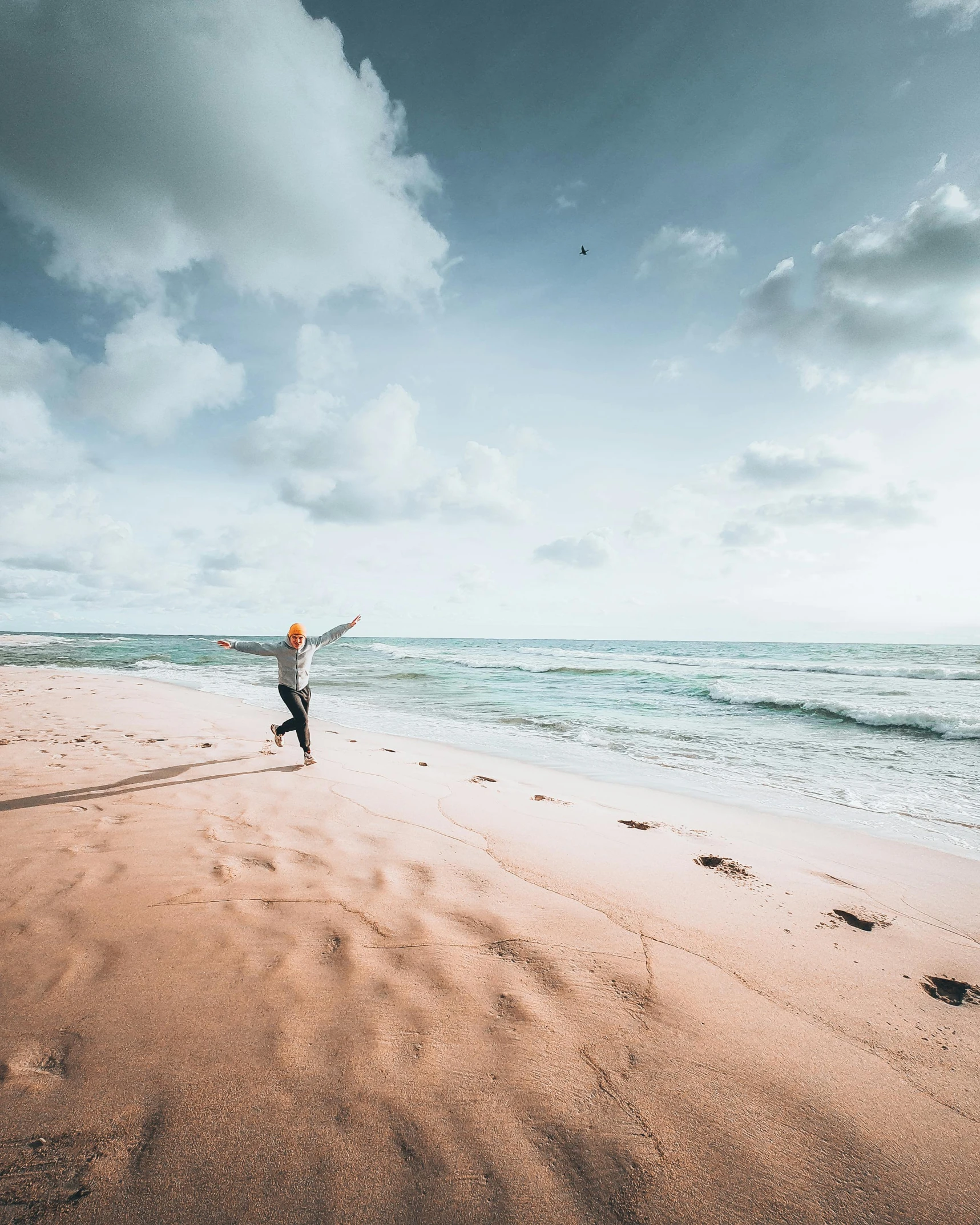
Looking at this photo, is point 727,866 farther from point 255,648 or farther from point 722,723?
point 722,723

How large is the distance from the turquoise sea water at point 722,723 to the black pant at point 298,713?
3844 millimetres

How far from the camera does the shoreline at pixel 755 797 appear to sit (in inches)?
241

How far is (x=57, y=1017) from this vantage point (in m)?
2.43

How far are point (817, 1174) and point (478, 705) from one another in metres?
15.1

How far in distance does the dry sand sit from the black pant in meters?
2.62

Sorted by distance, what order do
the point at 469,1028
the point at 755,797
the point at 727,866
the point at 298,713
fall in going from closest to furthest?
the point at 469,1028 → the point at 727,866 → the point at 755,797 → the point at 298,713

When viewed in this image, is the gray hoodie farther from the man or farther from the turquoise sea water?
the turquoise sea water

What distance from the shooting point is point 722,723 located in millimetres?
14047

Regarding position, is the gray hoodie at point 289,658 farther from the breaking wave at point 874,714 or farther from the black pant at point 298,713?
the breaking wave at point 874,714

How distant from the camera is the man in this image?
25.9ft

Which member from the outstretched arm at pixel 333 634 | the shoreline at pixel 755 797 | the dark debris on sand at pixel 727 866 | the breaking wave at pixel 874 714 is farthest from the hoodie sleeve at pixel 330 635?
the breaking wave at pixel 874 714

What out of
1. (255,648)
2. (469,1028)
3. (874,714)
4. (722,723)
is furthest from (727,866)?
(874,714)

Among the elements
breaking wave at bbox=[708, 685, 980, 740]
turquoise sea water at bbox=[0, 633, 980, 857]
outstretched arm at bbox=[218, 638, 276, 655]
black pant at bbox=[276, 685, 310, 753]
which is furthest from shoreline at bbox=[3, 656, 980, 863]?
breaking wave at bbox=[708, 685, 980, 740]

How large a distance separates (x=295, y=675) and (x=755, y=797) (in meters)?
7.56
